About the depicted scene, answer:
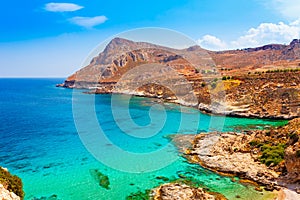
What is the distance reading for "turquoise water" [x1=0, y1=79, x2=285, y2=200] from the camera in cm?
2039

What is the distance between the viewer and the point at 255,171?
2208 centimetres

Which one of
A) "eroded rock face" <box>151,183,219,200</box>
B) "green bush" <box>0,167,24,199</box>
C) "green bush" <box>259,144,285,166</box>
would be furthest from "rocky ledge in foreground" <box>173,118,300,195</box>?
"green bush" <box>0,167,24,199</box>

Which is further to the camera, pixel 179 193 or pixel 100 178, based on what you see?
pixel 100 178

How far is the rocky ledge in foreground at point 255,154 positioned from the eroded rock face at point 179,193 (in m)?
4.90

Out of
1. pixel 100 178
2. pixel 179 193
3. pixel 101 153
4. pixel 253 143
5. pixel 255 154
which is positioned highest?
pixel 253 143

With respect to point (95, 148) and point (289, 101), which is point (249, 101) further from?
point (95, 148)

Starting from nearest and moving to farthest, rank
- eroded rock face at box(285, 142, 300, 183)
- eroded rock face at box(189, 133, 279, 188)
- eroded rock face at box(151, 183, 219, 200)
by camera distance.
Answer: eroded rock face at box(151, 183, 219, 200) < eroded rock face at box(285, 142, 300, 183) < eroded rock face at box(189, 133, 279, 188)

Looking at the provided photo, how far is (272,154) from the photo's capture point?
2433 cm

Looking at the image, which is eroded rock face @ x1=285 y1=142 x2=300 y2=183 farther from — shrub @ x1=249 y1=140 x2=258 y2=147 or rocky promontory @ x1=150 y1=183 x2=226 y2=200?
shrub @ x1=249 y1=140 x2=258 y2=147

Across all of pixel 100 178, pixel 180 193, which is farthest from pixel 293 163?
pixel 100 178

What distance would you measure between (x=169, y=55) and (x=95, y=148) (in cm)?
14185

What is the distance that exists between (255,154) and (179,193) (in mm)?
11589

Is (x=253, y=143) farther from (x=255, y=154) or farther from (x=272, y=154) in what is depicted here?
(x=272, y=154)

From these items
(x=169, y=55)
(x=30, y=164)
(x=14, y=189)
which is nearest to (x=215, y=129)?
(x=30, y=164)
